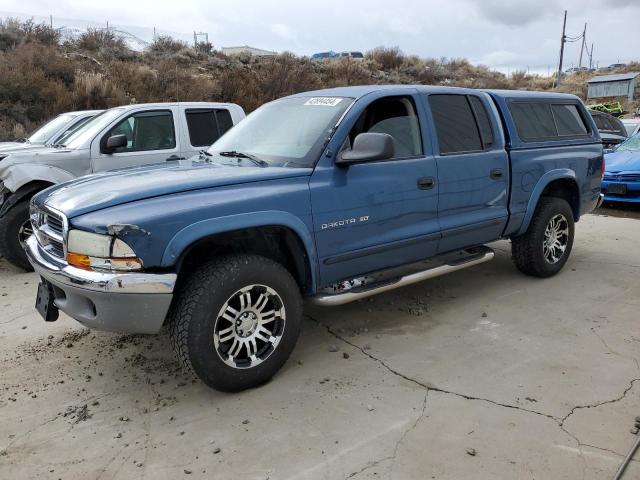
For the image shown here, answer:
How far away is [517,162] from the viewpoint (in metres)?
4.86

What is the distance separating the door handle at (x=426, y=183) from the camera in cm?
408

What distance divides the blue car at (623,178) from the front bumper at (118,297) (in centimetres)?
857

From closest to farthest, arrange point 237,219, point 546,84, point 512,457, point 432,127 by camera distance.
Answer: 1. point 512,457
2. point 237,219
3. point 432,127
4. point 546,84

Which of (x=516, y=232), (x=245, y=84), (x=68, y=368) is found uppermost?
(x=245, y=84)

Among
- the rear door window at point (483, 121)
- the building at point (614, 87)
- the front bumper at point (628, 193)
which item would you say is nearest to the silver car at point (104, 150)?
the rear door window at point (483, 121)

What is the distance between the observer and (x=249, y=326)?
334 centimetres

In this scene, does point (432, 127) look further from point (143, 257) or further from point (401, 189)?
point (143, 257)

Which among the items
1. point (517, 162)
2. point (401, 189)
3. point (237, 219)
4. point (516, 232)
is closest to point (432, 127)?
point (401, 189)

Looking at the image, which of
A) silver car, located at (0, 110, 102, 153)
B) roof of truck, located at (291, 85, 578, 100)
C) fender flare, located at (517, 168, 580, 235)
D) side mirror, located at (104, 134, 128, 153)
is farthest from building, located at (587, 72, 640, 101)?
side mirror, located at (104, 134, 128, 153)

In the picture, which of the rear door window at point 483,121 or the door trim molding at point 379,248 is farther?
the rear door window at point 483,121

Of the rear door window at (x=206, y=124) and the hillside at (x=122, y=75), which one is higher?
the hillside at (x=122, y=75)

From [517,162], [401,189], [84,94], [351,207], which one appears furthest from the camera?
[84,94]

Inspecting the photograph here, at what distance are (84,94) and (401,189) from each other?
46.5 ft

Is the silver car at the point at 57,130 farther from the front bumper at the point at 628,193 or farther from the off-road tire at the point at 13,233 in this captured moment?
the front bumper at the point at 628,193
